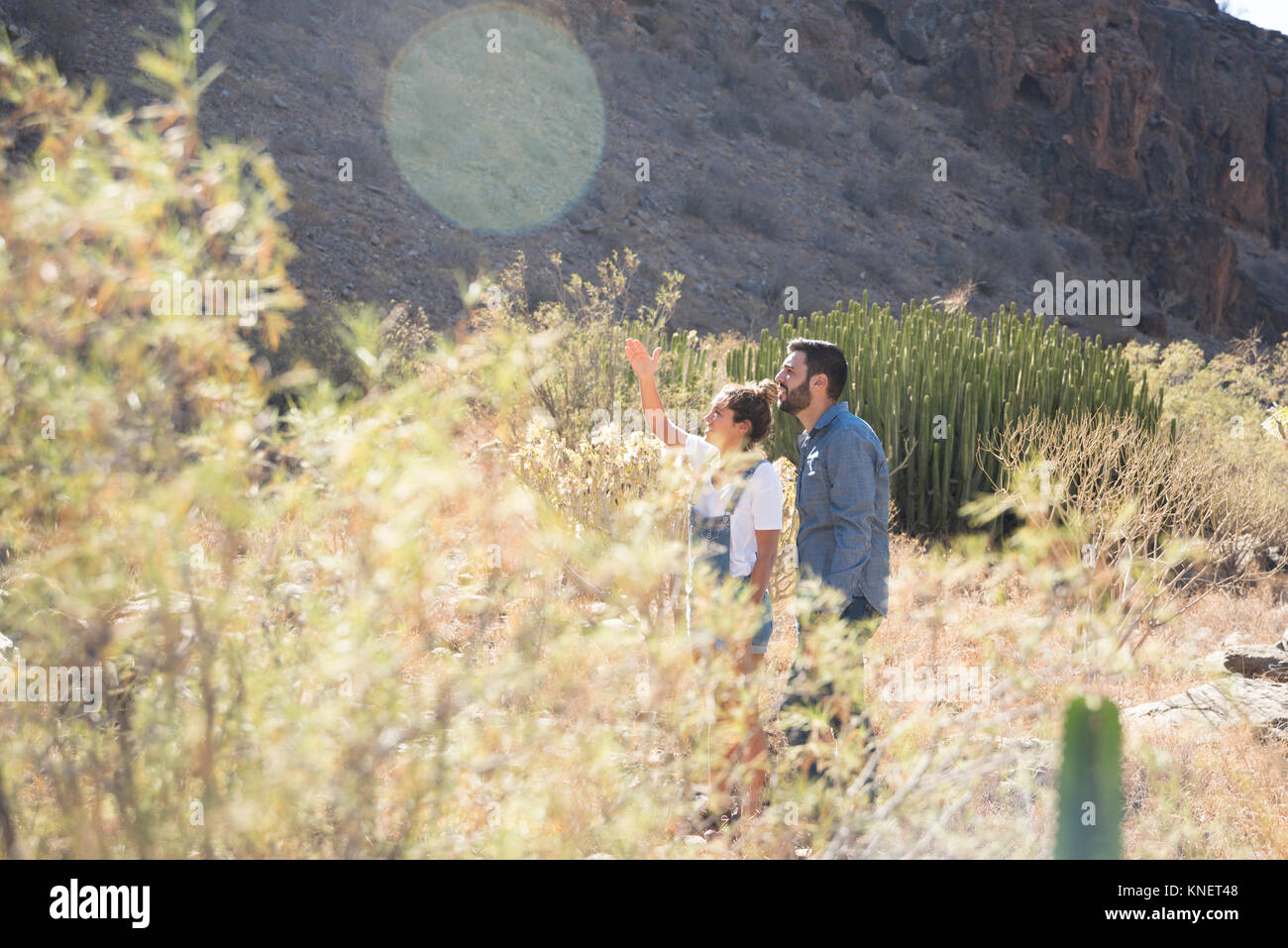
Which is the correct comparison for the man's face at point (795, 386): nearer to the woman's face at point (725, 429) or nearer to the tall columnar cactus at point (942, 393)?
the woman's face at point (725, 429)

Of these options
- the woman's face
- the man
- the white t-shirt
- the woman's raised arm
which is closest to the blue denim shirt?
the man

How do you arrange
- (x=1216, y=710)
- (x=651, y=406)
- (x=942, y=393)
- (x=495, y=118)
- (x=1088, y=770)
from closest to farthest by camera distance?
(x=1088, y=770) < (x=651, y=406) < (x=1216, y=710) < (x=942, y=393) < (x=495, y=118)

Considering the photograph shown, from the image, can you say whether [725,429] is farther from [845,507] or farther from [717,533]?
[845,507]

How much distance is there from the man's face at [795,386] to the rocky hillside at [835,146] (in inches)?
464

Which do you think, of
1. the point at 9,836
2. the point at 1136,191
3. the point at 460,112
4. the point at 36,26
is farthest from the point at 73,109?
the point at 1136,191

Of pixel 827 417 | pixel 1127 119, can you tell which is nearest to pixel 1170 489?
pixel 827 417

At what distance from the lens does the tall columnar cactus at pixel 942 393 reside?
825cm

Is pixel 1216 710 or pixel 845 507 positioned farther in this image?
pixel 1216 710

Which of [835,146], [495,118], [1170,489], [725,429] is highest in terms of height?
[835,146]

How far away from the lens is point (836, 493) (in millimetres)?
2998

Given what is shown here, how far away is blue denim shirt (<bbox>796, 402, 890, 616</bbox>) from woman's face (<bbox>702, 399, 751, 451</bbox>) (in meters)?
0.25

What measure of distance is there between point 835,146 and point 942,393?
18.4 m

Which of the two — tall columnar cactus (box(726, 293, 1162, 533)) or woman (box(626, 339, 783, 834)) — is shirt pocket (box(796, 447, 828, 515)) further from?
tall columnar cactus (box(726, 293, 1162, 533))

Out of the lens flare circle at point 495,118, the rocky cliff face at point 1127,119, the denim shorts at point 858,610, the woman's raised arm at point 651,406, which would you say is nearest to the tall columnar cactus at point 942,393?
the woman's raised arm at point 651,406
